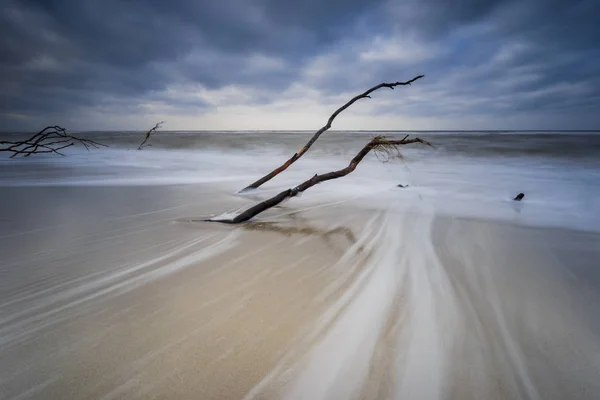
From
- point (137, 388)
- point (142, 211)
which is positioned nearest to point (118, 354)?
point (137, 388)

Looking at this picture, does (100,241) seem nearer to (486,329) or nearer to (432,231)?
(486,329)

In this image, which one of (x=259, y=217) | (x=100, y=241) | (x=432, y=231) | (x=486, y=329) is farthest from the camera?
(x=259, y=217)

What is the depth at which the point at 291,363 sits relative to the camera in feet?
4.78

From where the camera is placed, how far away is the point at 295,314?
1.87 m

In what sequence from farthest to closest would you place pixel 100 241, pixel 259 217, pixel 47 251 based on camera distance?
pixel 259 217 → pixel 100 241 → pixel 47 251

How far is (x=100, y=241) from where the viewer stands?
310 cm

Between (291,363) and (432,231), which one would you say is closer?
(291,363)

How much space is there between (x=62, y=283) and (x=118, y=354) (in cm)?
111

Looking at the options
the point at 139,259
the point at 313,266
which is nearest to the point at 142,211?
the point at 139,259

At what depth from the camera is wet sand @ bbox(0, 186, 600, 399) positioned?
4.43 feet

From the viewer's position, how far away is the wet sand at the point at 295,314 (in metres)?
1.35

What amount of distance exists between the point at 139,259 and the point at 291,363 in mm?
1897

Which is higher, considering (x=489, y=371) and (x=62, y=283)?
(x=62, y=283)

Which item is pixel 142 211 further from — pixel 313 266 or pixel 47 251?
pixel 313 266
